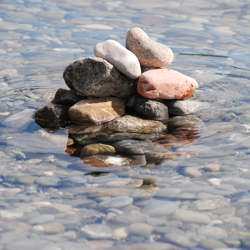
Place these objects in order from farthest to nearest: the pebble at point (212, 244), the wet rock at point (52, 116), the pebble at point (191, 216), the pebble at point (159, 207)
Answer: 1. the wet rock at point (52, 116)
2. the pebble at point (159, 207)
3. the pebble at point (191, 216)
4. the pebble at point (212, 244)

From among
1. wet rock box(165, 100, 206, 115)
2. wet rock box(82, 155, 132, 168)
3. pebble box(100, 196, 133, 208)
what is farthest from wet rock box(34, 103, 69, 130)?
pebble box(100, 196, 133, 208)

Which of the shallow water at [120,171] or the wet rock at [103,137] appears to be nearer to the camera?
the shallow water at [120,171]

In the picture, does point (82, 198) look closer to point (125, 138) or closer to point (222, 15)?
point (125, 138)

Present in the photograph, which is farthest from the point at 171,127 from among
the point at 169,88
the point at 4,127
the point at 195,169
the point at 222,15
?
the point at 222,15

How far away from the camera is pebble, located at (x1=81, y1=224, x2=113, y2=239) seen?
173 inches

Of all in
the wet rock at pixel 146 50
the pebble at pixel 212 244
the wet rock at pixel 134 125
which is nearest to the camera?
the pebble at pixel 212 244

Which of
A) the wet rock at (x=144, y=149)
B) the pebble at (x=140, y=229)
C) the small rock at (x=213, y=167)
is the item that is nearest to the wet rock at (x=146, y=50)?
the wet rock at (x=144, y=149)

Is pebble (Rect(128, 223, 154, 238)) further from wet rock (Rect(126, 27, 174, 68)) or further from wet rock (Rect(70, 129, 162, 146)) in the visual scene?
wet rock (Rect(126, 27, 174, 68))

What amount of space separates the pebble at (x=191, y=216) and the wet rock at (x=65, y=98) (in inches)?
74.2

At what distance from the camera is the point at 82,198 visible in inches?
193

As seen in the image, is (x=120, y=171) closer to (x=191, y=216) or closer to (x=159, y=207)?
(x=159, y=207)

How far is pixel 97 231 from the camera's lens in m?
4.45

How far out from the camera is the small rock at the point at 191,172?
17.4 feet

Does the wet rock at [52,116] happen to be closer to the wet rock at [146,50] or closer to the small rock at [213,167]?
the wet rock at [146,50]
